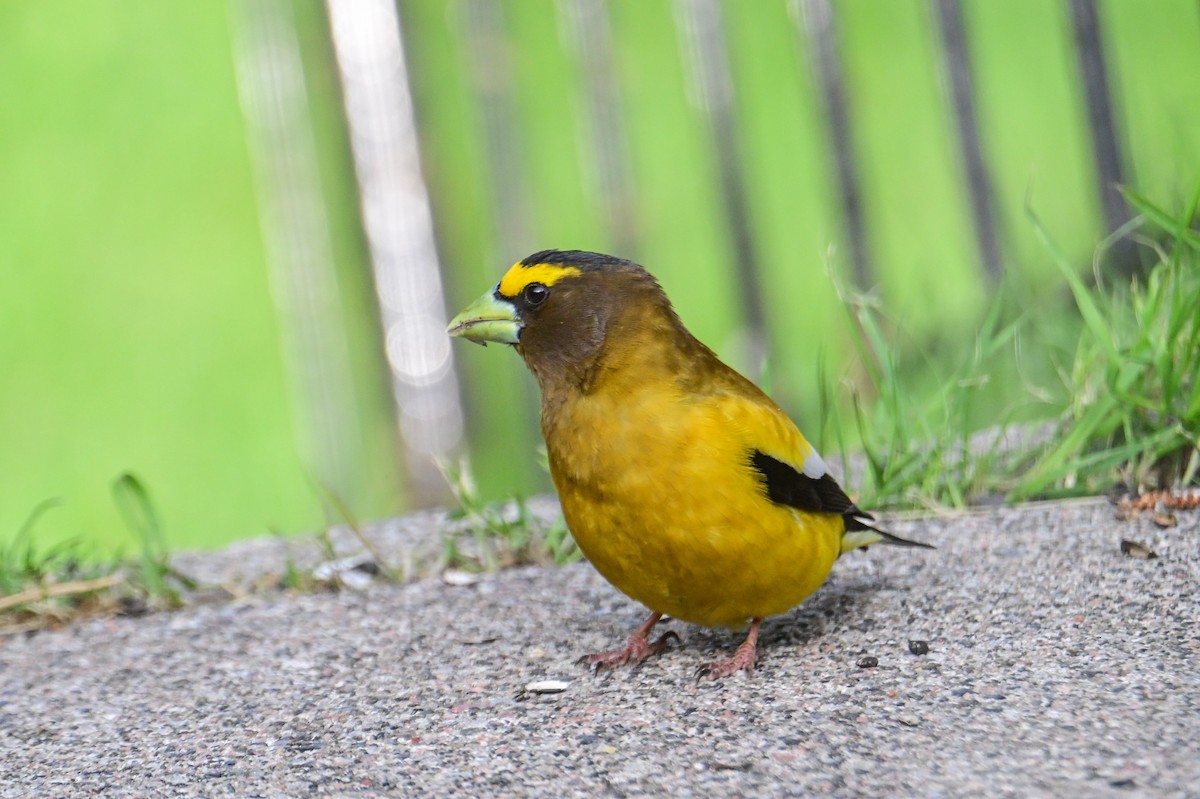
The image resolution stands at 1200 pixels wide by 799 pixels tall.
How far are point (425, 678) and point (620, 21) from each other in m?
8.41

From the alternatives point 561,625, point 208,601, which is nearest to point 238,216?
point 208,601

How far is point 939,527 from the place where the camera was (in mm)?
3811

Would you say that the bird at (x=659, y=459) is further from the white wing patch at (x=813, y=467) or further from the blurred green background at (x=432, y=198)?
the blurred green background at (x=432, y=198)

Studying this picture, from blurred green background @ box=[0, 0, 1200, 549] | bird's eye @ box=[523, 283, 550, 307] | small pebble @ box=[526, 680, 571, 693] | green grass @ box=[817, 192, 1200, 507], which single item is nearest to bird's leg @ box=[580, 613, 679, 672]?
small pebble @ box=[526, 680, 571, 693]

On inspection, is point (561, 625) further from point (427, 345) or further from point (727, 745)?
point (427, 345)

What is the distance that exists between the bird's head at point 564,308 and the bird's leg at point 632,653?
2.01ft

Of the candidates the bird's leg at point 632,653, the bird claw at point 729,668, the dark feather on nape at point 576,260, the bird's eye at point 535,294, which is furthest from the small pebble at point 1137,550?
the bird's eye at point 535,294

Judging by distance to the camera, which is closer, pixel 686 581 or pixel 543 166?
pixel 686 581

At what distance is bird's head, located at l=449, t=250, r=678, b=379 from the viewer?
3.00m

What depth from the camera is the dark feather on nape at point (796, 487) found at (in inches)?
A: 113

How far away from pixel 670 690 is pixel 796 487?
1.62ft

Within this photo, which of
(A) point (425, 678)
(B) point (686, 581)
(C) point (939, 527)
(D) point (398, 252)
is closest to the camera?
(B) point (686, 581)

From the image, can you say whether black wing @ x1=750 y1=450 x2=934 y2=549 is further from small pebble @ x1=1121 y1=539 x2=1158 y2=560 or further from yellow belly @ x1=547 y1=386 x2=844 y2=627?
small pebble @ x1=1121 y1=539 x2=1158 y2=560

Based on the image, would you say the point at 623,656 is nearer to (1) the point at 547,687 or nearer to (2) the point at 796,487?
(1) the point at 547,687
